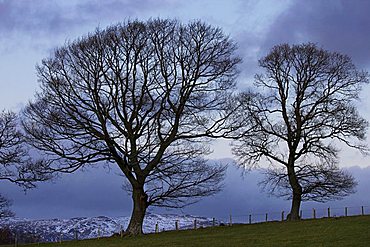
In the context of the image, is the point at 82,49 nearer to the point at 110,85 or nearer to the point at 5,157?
the point at 110,85

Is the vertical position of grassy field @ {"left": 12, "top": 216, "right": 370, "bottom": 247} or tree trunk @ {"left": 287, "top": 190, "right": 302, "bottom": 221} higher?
tree trunk @ {"left": 287, "top": 190, "right": 302, "bottom": 221}

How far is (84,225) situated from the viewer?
80.1 m

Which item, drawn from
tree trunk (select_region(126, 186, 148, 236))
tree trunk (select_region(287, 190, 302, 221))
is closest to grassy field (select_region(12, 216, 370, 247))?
tree trunk (select_region(126, 186, 148, 236))

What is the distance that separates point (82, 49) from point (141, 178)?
10000 mm

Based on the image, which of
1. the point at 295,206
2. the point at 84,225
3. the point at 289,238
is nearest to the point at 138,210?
the point at 289,238

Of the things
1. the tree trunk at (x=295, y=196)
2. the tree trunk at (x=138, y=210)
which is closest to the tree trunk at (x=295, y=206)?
the tree trunk at (x=295, y=196)

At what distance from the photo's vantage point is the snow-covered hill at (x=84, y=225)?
52.1 m

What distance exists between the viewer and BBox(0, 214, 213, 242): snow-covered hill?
Result: 52125 mm

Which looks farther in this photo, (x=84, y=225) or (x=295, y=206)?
(x=84, y=225)

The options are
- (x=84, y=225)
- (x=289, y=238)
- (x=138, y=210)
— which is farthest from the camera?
(x=84, y=225)

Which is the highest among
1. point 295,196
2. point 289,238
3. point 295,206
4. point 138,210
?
point 295,196

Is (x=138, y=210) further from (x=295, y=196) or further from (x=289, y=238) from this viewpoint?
(x=295, y=196)

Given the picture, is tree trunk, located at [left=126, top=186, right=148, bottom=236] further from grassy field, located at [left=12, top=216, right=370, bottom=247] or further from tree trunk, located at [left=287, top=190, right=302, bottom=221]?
tree trunk, located at [left=287, top=190, right=302, bottom=221]

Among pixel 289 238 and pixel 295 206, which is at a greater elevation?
pixel 295 206
